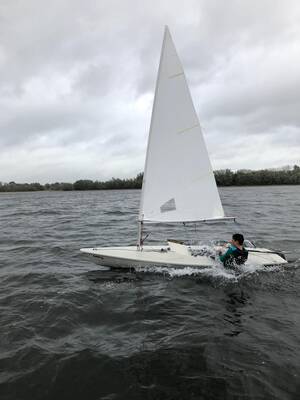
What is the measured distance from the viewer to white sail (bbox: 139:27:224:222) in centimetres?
1007

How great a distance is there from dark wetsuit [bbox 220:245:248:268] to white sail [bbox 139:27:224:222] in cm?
149

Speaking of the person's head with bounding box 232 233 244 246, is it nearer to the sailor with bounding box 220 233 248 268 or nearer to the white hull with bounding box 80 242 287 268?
the sailor with bounding box 220 233 248 268

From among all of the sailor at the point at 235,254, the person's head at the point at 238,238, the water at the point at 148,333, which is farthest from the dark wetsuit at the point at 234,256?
the water at the point at 148,333

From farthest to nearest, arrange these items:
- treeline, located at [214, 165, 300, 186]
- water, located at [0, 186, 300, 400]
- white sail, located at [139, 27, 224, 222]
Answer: treeline, located at [214, 165, 300, 186] → white sail, located at [139, 27, 224, 222] → water, located at [0, 186, 300, 400]

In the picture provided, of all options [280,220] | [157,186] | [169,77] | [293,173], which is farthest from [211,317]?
[293,173]

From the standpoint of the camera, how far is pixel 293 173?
329 feet

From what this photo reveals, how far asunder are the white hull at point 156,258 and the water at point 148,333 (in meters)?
0.30

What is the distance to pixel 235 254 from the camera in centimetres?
996

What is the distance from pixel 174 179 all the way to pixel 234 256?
123 inches

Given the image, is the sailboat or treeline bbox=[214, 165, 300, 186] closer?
the sailboat

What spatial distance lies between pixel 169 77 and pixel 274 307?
7.24 metres

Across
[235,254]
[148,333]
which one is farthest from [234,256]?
[148,333]

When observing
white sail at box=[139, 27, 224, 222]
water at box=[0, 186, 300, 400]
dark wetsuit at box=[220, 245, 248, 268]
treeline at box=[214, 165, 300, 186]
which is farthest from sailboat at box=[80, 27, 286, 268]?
treeline at box=[214, 165, 300, 186]

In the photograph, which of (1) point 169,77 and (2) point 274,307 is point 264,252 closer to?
(2) point 274,307
